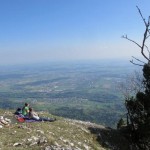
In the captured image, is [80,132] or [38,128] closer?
[38,128]

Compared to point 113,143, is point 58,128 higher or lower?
higher

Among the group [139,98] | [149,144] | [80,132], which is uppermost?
[139,98]

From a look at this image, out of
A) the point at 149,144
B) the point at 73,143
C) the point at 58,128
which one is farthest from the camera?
the point at 149,144

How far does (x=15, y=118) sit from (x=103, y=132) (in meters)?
10.9

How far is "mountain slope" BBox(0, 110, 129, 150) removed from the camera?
24.2 meters

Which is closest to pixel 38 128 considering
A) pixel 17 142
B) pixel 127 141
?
pixel 17 142

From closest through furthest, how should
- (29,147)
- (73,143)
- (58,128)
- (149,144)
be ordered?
(29,147), (73,143), (58,128), (149,144)

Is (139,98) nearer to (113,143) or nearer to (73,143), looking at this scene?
(113,143)

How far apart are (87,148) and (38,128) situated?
4.89 m

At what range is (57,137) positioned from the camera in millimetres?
28375

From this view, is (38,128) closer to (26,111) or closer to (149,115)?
(26,111)

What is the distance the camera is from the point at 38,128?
29531 millimetres

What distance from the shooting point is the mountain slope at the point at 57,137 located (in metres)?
24.2

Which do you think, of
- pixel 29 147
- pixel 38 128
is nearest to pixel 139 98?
pixel 38 128
